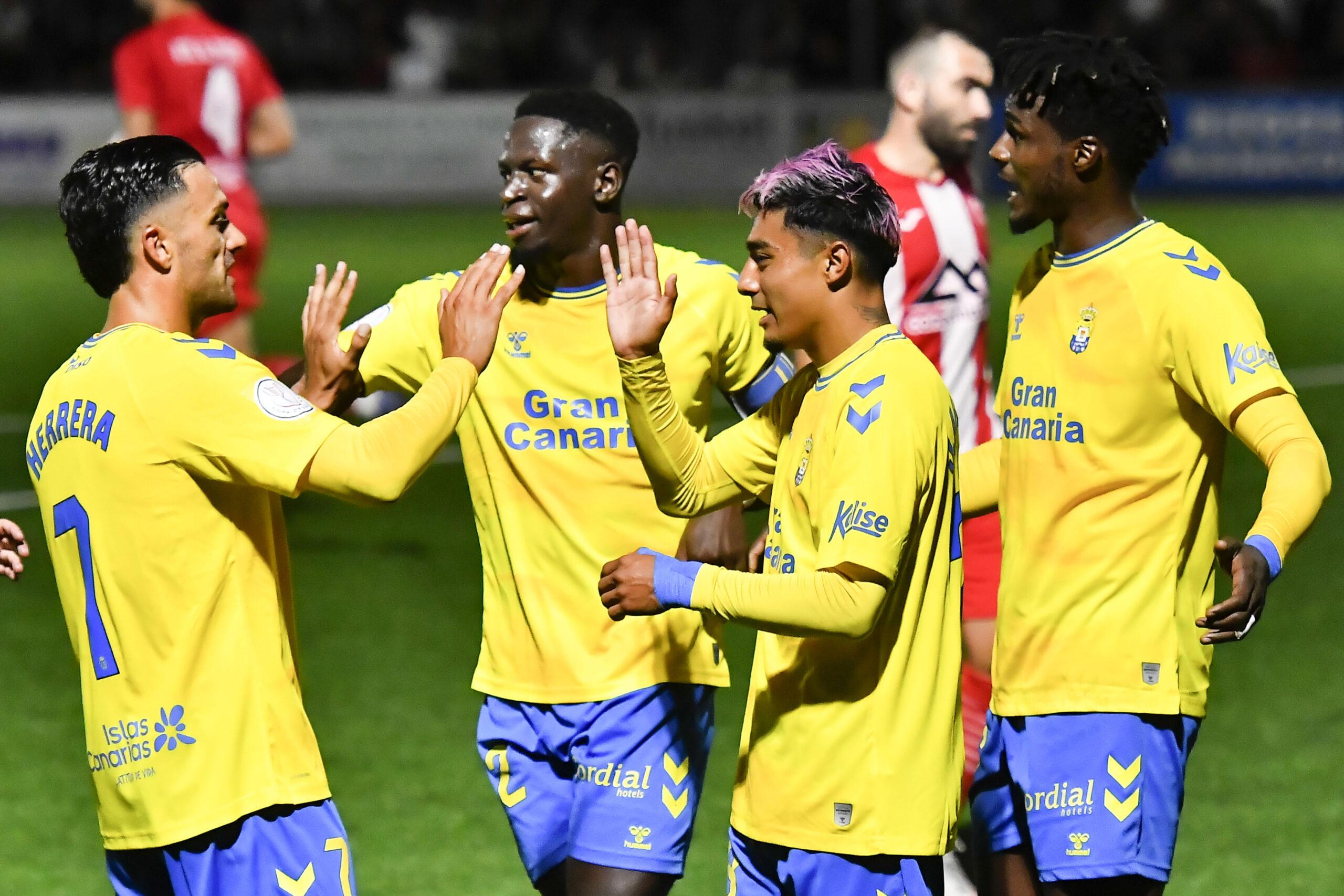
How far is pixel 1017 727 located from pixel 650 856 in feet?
3.01

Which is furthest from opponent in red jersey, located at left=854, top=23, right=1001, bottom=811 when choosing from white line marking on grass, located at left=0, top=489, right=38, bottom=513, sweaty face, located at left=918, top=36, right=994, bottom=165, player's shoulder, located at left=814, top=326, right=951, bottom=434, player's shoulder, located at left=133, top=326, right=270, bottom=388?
white line marking on grass, located at left=0, top=489, right=38, bottom=513

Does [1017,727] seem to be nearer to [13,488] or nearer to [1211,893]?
[1211,893]

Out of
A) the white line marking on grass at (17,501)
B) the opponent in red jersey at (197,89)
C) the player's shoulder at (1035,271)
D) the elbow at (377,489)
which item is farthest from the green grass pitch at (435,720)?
the elbow at (377,489)

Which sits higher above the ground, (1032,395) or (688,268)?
(688,268)

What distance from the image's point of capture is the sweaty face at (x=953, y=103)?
19.1 feet

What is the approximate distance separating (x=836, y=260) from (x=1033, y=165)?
0.66 m

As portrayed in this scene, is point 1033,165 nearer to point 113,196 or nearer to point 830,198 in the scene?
point 830,198

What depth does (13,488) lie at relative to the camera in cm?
1063

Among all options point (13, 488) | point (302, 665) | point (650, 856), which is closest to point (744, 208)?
point (650, 856)

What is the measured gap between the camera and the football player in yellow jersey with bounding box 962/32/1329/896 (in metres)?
3.96

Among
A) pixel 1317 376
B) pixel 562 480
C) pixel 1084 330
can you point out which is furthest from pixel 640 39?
pixel 1084 330

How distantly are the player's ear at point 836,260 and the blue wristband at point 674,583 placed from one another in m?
0.65

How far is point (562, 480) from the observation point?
4.52 m

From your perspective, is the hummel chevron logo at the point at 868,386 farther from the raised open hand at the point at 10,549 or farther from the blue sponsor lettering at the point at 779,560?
the raised open hand at the point at 10,549
